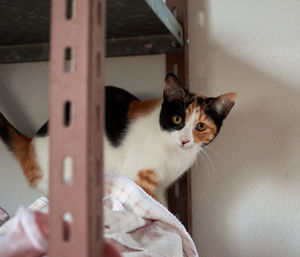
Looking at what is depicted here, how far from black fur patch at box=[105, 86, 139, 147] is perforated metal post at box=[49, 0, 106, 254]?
58 centimetres

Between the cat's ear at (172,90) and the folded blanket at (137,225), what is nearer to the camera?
the folded blanket at (137,225)

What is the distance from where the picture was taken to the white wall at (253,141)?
104 centimetres

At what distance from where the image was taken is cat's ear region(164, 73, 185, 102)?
2.93 ft

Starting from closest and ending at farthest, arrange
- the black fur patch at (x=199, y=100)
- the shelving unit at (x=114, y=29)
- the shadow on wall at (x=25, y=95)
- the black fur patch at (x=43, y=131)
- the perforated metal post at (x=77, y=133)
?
the perforated metal post at (x=77, y=133), the shelving unit at (x=114, y=29), the black fur patch at (x=199, y=100), the black fur patch at (x=43, y=131), the shadow on wall at (x=25, y=95)

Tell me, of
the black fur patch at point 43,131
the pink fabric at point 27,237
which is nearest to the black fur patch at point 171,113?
the black fur patch at point 43,131

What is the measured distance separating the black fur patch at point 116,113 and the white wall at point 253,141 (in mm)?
195

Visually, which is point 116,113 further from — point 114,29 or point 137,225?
point 137,225

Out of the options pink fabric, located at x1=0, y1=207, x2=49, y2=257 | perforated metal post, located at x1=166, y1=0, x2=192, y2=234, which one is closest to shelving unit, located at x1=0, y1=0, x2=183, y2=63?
perforated metal post, located at x1=166, y1=0, x2=192, y2=234

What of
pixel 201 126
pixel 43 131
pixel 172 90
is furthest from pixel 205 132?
pixel 43 131

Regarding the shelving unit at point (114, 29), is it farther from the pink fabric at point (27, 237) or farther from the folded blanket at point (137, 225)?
the pink fabric at point (27, 237)

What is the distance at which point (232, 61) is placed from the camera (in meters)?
1.07

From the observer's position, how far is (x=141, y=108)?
3.26 ft

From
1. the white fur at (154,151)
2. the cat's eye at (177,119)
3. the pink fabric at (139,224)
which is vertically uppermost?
the cat's eye at (177,119)

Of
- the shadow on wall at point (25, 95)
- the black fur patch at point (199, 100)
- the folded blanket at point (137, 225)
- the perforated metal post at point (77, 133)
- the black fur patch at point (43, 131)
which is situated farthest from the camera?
the shadow on wall at point (25, 95)
